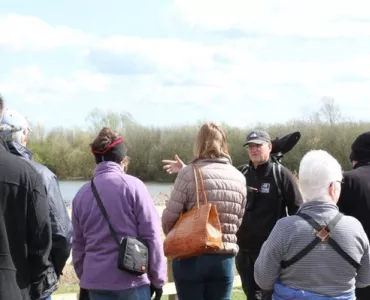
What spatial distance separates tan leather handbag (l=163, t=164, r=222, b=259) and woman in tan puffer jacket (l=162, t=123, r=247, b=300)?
8 centimetres

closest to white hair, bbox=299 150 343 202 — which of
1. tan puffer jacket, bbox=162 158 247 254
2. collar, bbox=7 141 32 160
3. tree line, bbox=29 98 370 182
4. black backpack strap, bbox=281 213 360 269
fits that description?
black backpack strap, bbox=281 213 360 269

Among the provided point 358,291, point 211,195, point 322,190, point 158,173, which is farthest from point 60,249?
point 158,173

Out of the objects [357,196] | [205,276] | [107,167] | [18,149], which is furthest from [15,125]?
[357,196]

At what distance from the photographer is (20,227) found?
3.45 metres

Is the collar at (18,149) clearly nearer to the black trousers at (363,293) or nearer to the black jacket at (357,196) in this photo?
the black jacket at (357,196)

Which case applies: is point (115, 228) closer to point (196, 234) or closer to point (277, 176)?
point (196, 234)

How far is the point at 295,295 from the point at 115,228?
134 cm

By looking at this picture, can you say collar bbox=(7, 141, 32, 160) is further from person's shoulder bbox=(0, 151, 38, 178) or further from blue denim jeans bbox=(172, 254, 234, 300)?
blue denim jeans bbox=(172, 254, 234, 300)

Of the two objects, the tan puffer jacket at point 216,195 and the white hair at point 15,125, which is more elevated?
the white hair at point 15,125

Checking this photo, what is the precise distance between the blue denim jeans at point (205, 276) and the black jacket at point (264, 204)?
0.95 meters

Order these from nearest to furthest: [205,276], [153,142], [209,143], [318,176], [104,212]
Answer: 1. [318,176]
2. [104,212]
3. [205,276]
4. [209,143]
5. [153,142]

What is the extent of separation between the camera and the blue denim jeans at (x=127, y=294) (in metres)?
4.38

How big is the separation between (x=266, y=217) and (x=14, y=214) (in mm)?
2842

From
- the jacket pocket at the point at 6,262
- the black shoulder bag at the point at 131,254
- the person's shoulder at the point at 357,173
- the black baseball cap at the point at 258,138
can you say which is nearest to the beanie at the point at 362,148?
the person's shoulder at the point at 357,173
